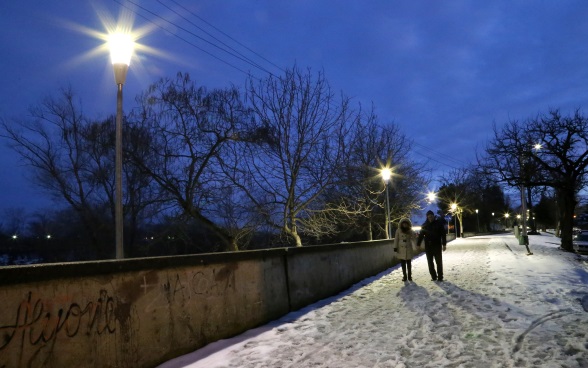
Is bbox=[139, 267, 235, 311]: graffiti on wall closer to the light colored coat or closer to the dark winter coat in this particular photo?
the light colored coat

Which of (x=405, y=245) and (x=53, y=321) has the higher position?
(x=405, y=245)

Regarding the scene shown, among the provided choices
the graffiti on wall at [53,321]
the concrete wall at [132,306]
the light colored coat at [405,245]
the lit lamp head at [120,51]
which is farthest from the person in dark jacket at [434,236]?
the graffiti on wall at [53,321]

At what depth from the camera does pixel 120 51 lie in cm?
726

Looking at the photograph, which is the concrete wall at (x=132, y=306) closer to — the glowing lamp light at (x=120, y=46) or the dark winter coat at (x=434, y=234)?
the glowing lamp light at (x=120, y=46)

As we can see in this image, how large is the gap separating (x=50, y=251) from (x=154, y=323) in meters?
42.6

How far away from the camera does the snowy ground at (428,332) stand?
4934 mm

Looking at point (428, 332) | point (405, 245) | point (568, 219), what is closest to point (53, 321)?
point (428, 332)

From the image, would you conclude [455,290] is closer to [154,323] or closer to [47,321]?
[154,323]

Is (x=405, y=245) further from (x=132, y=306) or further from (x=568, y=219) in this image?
(x=568, y=219)

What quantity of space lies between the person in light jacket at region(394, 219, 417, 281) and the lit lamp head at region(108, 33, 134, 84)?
26.0 feet

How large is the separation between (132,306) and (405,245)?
28.0 feet

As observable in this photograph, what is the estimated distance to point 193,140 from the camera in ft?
→ 68.1

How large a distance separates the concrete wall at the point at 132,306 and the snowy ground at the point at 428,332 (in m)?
0.30

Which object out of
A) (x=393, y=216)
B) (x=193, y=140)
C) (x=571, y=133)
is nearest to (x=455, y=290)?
(x=193, y=140)
